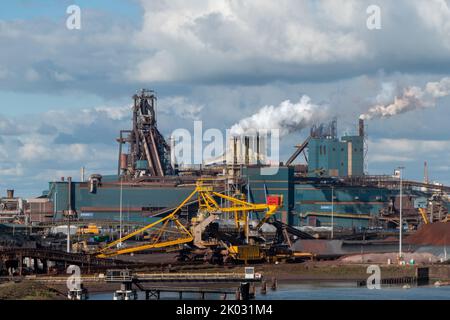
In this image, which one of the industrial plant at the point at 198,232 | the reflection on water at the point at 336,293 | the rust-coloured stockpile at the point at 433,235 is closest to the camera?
the reflection on water at the point at 336,293

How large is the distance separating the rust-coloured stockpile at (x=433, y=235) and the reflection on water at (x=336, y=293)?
3950 centimetres

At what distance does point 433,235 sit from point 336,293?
5225 cm

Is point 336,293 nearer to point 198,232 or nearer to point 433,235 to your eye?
point 198,232

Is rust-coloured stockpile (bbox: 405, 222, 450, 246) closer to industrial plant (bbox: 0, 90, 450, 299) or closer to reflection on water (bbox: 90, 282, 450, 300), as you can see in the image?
industrial plant (bbox: 0, 90, 450, 299)

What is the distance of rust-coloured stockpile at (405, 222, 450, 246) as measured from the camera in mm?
131500

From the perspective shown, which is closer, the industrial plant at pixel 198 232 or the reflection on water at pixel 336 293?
the reflection on water at pixel 336 293

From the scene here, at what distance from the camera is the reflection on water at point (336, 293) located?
78.0 m

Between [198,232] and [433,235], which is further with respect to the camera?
[433,235]

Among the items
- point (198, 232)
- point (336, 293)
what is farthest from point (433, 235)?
point (336, 293)

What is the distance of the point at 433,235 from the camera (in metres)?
133

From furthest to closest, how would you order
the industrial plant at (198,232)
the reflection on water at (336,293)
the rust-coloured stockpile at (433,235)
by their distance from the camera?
the rust-coloured stockpile at (433,235) < the industrial plant at (198,232) < the reflection on water at (336,293)

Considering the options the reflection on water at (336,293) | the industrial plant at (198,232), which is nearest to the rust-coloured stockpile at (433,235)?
the industrial plant at (198,232)

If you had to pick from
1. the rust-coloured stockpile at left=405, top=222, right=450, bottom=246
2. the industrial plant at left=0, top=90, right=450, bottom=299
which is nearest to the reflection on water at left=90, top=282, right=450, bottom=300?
the industrial plant at left=0, top=90, right=450, bottom=299

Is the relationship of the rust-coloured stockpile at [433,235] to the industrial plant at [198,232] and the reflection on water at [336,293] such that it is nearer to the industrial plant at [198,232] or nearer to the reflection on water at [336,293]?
the industrial plant at [198,232]
